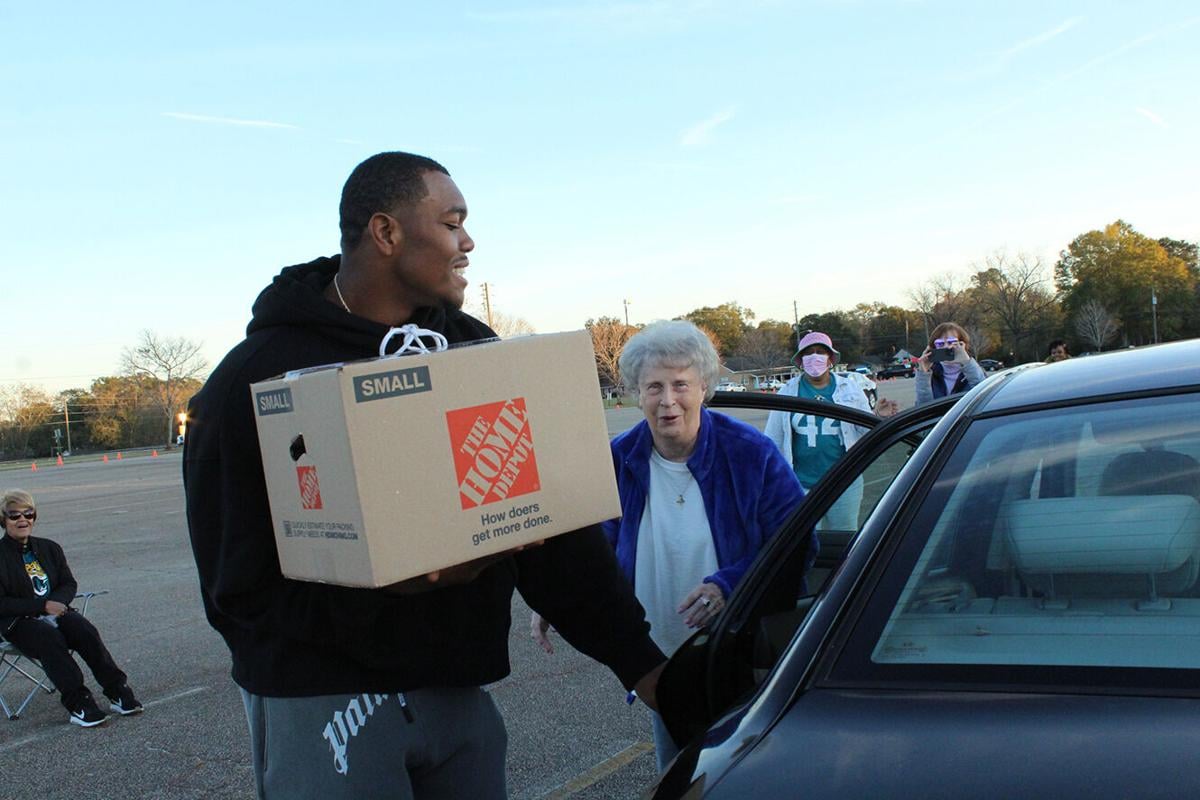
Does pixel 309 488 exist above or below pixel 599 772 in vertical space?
above

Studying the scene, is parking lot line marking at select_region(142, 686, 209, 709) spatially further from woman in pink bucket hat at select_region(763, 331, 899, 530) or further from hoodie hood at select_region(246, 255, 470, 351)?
hoodie hood at select_region(246, 255, 470, 351)

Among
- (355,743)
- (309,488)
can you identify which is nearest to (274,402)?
(309,488)

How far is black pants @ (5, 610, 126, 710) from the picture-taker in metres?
5.43

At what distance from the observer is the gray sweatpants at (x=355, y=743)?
5.91ft

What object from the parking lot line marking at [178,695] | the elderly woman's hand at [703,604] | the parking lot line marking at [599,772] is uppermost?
the elderly woman's hand at [703,604]

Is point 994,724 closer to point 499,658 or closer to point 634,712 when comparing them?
point 499,658

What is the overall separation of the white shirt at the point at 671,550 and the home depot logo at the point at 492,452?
120 cm

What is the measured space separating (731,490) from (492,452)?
1.28m

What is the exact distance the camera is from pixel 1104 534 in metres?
1.73

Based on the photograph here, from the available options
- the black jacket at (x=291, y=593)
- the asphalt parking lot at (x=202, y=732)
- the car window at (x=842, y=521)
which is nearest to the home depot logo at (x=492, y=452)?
the black jacket at (x=291, y=593)

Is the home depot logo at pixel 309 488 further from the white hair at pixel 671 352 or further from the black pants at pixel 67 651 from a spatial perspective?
the black pants at pixel 67 651

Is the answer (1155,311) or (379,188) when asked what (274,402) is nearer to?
(379,188)

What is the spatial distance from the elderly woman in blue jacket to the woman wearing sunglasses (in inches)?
140

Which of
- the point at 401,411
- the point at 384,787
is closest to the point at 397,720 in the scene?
the point at 384,787
